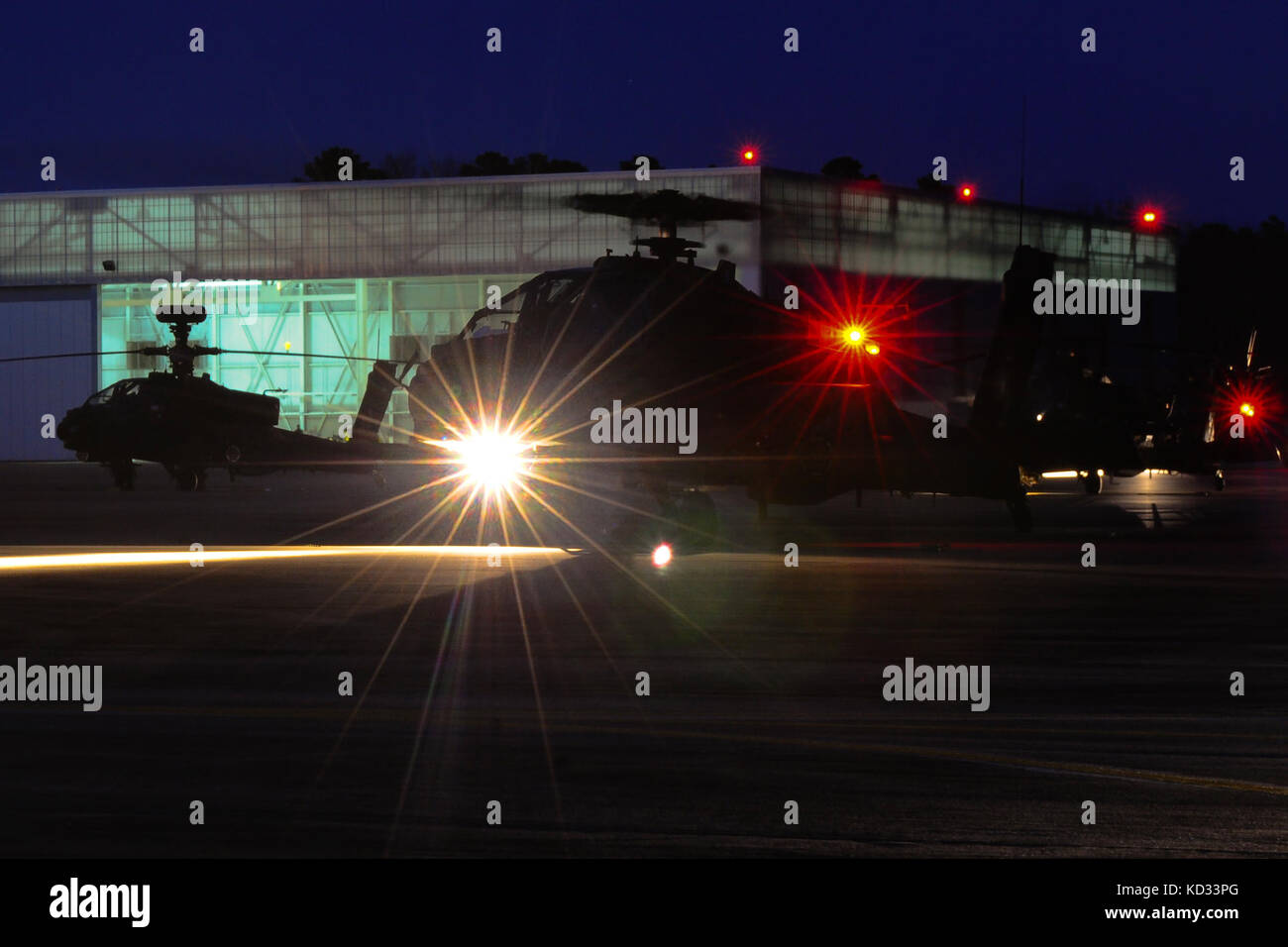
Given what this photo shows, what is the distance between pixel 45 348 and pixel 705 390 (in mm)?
68606

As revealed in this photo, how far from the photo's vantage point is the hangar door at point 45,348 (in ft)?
269

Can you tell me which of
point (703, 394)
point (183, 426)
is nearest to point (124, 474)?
point (183, 426)

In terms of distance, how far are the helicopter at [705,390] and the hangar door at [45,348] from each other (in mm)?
64906

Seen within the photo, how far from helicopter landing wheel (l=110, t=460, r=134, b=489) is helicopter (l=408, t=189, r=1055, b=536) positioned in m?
21.3

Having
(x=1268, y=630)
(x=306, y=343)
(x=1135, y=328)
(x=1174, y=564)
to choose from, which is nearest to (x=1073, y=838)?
(x=1268, y=630)

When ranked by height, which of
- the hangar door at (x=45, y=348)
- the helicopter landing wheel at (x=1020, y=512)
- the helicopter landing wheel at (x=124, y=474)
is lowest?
the helicopter landing wheel at (x=1020, y=512)

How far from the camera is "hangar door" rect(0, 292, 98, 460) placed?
82.0 m

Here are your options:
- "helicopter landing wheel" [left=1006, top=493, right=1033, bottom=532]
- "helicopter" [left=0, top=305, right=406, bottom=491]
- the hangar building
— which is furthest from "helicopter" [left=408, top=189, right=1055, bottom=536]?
the hangar building

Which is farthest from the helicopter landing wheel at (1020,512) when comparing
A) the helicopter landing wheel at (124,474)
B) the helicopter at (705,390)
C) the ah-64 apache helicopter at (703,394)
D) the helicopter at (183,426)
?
the helicopter landing wheel at (124,474)

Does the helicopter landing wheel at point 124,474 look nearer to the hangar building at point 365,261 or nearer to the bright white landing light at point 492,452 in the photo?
the bright white landing light at point 492,452

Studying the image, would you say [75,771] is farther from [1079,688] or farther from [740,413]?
[740,413]

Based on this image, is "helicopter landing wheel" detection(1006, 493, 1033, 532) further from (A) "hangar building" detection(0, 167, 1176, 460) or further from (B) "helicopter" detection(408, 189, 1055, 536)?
(A) "hangar building" detection(0, 167, 1176, 460)

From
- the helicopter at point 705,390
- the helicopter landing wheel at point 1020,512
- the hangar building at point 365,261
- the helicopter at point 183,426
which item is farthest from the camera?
the hangar building at point 365,261

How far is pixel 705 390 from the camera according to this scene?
72.2 feet
